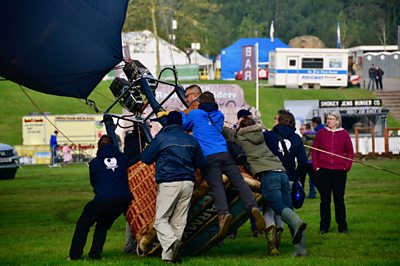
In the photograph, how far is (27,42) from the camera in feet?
49.6

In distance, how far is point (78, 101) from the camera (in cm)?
6700

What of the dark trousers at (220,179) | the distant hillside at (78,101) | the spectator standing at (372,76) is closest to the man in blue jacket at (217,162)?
the dark trousers at (220,179)

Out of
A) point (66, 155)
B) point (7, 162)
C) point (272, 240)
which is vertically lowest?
point (66, 155)

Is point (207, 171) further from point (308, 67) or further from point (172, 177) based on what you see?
point (308, 67)

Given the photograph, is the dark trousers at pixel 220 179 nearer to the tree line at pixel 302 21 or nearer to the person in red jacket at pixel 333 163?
the person in red jacket at pixel 333 163

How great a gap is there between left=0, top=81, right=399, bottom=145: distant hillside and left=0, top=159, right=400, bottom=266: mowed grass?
33.8 meters

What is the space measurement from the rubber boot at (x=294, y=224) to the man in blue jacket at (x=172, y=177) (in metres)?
1.36

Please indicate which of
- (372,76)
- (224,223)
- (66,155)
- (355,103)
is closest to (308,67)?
(372,76)

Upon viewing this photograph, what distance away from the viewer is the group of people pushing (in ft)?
39.6

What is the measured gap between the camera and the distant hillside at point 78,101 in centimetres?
6003

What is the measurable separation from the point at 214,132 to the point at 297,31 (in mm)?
129528

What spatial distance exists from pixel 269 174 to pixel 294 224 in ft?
2.62

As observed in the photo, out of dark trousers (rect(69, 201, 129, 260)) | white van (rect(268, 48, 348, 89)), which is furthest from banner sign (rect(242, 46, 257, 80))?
dark trousers (rect(69, 201, 129, 260))

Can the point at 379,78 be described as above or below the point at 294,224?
above
